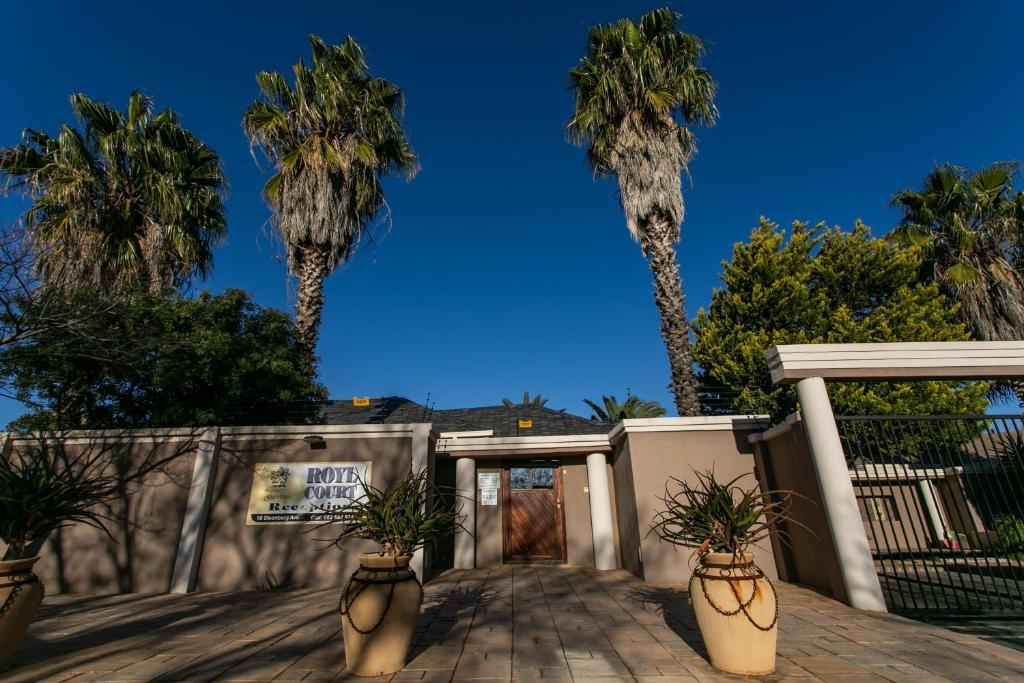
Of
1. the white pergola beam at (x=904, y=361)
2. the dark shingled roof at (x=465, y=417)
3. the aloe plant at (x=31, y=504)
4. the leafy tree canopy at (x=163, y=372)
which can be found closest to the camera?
the aloe plant at (x=31, y=504)

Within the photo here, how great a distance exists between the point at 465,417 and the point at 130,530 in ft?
25.9

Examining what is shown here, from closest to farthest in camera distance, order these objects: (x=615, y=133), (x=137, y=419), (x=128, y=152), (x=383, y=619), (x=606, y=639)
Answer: (x=383, y=619), (x=606, y=639), (x=137, y=419), (x=128, y=152), (x=615, y=133)

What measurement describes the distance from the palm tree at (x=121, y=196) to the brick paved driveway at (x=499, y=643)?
21.2 feet

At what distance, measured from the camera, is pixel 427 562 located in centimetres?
749

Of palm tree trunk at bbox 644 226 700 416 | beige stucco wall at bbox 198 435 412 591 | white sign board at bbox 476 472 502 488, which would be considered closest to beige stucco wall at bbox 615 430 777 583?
palm tree trunk at bbox 644 226 700 416

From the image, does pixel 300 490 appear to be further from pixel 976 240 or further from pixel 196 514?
pixel 976 240

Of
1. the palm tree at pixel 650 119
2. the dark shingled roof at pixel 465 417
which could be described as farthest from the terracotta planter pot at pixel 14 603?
the palm tree at pixel 650 119

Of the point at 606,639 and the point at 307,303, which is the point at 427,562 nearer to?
the point at 606,639

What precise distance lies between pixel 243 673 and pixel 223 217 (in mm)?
10976

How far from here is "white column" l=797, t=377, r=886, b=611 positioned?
4.85m

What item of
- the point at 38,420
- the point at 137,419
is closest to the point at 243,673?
the point at 137,419

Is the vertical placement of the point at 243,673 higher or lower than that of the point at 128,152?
lower

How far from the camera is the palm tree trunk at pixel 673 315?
343 inches

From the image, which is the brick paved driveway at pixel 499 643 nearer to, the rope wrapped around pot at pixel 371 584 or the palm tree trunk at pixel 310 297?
the rope wrapped around pot at pixel 371 584
